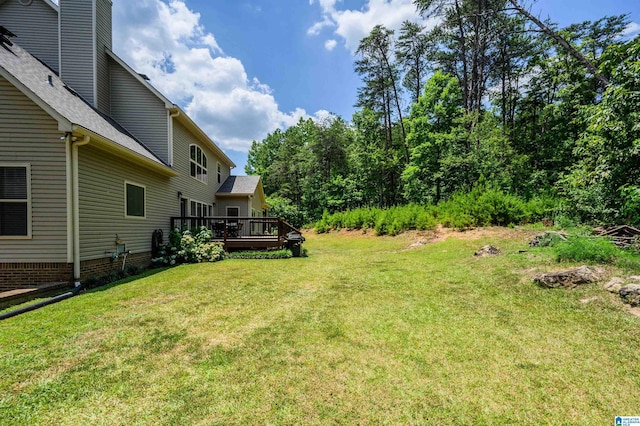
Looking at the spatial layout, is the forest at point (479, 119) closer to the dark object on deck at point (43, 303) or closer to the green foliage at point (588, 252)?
the green foliage at point (588, 252)

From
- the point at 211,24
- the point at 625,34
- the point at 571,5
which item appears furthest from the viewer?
the point at 625,34

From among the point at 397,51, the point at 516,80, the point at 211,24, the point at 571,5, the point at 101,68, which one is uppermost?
the point at 397,51

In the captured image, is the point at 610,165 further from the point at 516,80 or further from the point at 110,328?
the point at 516,80

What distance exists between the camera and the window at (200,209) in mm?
12127

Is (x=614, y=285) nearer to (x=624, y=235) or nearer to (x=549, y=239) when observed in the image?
(x=549, y=239)

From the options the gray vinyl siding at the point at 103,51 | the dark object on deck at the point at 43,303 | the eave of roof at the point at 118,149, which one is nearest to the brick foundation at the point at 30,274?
the dark object on deck at the point at 43,303

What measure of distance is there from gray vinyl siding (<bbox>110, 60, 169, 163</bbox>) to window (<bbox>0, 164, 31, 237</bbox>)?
168 inches

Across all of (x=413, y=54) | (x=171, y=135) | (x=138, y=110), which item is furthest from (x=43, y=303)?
(x=413, y=54)

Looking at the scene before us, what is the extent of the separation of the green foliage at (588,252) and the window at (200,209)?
41.2ft

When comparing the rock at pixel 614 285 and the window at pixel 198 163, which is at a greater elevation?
the window at pixel 198 163

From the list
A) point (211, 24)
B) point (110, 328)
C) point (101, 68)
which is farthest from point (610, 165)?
point (101, 68)

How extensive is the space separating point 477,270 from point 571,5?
8.89 meters

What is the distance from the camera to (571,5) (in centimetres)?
827

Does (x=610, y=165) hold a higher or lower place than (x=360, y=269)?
higher
